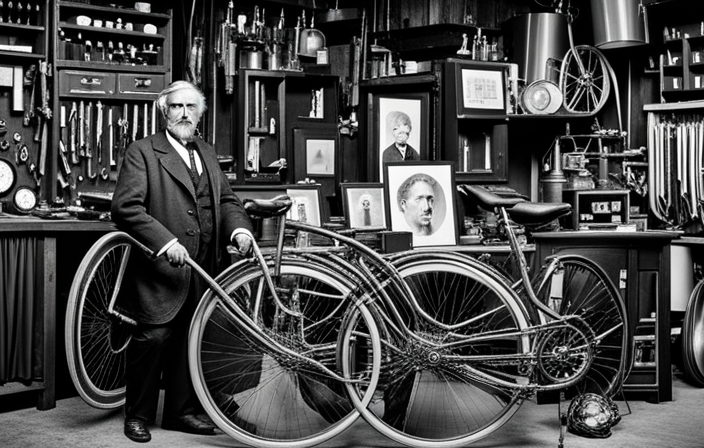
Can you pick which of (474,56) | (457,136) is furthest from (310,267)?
(474,56)

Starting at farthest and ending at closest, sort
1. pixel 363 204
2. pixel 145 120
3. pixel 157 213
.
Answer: pixel 145 120, pixel 363 204, pixel 157 213

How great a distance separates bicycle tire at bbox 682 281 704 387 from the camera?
231 inches

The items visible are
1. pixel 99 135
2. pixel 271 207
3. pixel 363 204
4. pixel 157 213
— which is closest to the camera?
pixel 271 207

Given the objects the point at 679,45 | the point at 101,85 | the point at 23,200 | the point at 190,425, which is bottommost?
the point at 190,425

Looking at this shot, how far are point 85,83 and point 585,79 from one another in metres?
3.37

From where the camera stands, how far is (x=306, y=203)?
20.0 feet

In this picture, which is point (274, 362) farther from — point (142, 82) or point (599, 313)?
point (142, 82)

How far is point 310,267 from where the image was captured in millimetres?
4199

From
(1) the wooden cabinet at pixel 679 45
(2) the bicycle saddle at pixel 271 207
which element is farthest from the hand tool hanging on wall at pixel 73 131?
(1) the wooden cabinet at pixel 679 45

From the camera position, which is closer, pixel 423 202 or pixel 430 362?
pixel 430 362

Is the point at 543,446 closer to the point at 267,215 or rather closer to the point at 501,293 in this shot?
the point at 501,293

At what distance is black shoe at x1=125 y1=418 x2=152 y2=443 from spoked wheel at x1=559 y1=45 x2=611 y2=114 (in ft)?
12.2

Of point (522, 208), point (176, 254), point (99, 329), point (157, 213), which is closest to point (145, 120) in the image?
point (99, 329)

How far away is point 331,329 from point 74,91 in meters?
2.83
